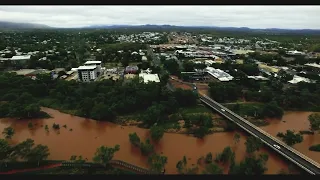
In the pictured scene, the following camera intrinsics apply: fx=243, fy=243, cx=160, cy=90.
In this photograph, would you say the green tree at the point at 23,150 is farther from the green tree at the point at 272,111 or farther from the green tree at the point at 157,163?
the green tree at the point at 272,111

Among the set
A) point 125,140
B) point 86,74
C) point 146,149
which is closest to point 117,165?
point 146,149

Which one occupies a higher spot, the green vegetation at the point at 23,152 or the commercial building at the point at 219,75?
the commercial building at the point at 219,75

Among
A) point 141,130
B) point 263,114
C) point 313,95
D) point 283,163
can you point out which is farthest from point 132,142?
point 313,95

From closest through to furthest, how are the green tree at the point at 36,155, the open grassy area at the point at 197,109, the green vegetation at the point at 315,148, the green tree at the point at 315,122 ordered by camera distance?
the green tree at the point at 36,155 < the green vegetation at the point at 315,148 < the green tree at the point at 315,122 < the open grassy area at the point at 197,109

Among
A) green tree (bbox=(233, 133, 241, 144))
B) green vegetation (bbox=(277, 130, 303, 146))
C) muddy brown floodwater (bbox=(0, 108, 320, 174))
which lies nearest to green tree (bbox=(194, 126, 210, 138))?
muddy brown floodwater (bbox=(0, 108, 320, 174))

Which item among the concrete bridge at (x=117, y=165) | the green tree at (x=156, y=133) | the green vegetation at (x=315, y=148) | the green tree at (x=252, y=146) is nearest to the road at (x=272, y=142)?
the green tree at (x=252, y=146)

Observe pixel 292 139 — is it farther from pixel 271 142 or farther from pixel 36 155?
pixel 36 155

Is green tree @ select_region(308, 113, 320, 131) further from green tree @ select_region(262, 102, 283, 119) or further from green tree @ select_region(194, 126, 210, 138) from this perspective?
green tree @ select_region(194, 126, 210, 138)
